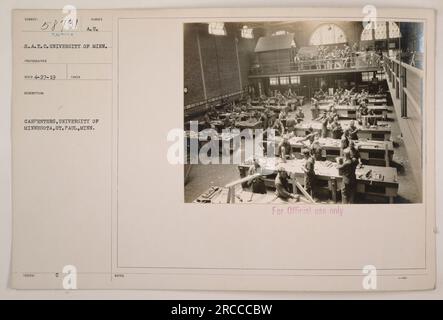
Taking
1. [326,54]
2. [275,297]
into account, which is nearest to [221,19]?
[326,54]

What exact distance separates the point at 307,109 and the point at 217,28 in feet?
1.20

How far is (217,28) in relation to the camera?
1250 millimetres

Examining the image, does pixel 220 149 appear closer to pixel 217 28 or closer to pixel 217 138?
pixel 217 138

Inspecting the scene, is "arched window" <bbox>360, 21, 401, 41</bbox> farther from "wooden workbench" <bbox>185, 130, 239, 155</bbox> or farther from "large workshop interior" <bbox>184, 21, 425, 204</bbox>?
"wooden workbench" <bbox>185, 130, 239, 155</bbox>

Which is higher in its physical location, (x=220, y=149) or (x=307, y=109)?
(x=307, y=109)

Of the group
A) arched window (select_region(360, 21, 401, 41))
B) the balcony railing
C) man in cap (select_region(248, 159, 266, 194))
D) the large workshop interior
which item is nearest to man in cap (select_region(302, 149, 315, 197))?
the large workshop interior

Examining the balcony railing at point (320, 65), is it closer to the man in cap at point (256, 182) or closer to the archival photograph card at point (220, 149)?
the archival photograph card at point (220, 149)

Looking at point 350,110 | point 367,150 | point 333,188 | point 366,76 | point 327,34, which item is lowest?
point 333,188

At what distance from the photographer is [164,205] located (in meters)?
1.26

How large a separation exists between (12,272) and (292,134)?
953 millimetres

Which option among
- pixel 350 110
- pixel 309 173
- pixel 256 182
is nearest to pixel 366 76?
pixel 350 110

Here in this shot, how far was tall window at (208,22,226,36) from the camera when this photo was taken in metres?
1.25

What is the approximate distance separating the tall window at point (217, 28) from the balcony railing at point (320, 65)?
0.14 metres
